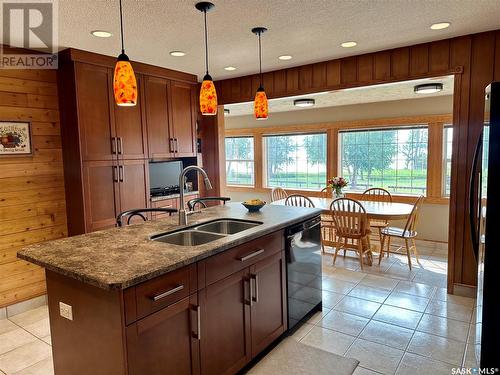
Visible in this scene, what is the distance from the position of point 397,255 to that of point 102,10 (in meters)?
4.54

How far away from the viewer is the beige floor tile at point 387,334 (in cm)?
266

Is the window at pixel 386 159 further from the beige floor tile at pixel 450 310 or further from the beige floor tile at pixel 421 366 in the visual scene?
the beige floor tile at pixel 421 366

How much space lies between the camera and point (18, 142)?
3.24m

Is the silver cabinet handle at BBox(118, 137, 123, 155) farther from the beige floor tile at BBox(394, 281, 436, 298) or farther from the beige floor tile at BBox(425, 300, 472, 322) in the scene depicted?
the beige floor tile at BBox(425, 300, 472, 322)

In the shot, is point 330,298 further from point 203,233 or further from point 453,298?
point 203,233

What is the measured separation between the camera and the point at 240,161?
816cm

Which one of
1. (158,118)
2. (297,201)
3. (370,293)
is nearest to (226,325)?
(370,293)

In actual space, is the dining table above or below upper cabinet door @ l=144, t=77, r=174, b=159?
below

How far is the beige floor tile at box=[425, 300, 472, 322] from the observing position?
119 inches

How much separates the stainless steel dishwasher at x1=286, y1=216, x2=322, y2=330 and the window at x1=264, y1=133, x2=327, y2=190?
397 centimetres

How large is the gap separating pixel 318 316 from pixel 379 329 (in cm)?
51

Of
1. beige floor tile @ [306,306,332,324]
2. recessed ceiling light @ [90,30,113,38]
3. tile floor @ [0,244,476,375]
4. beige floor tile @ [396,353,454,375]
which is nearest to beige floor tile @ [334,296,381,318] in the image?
tile floor @ [0,244,476,375]

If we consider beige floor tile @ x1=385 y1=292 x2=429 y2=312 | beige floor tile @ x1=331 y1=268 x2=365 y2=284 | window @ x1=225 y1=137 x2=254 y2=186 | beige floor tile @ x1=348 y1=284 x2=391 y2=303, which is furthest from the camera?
window @ x1=225 y1=137 x2=254 y2=186

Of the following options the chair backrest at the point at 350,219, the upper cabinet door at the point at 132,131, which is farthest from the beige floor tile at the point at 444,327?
the upper cabinet door at the point at 132,131
